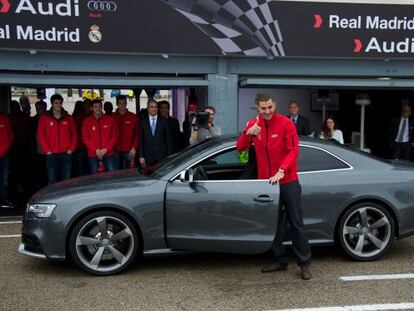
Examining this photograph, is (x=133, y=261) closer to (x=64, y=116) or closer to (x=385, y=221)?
(x=385, y=221)

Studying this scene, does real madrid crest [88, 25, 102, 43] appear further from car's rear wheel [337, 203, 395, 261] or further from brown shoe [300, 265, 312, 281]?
brown shoe [300, 265, 312, 281]

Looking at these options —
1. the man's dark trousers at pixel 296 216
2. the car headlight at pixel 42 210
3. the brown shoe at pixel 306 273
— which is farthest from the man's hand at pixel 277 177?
the car headlight at pixel 42 210

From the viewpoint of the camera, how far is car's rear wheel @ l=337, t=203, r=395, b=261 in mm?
5324

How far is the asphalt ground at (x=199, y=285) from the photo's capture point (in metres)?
4.29

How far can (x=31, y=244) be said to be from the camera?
16.2 feet

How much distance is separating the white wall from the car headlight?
7540mm

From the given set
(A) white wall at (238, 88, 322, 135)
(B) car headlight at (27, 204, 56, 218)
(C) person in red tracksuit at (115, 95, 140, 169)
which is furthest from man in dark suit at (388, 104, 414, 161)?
(B) car headlight at (27, 204, 56, 218)

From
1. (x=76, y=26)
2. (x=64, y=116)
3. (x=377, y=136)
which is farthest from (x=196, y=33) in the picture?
(x=377, y=136)

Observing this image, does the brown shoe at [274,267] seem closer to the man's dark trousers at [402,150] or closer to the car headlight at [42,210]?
the car headlight at [42,210]

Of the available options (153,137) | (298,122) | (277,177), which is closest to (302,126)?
(298,122)

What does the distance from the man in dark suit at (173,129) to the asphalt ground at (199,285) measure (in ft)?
10.3

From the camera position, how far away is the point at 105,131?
8430mm

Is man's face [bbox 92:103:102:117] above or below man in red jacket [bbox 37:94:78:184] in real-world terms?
above

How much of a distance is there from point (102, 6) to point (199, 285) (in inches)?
215
